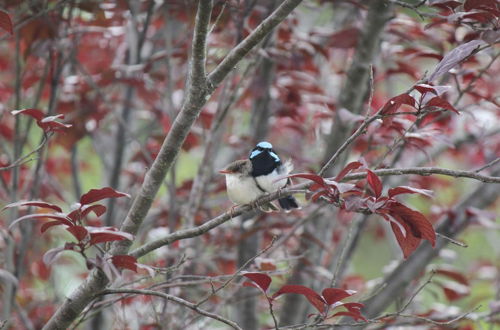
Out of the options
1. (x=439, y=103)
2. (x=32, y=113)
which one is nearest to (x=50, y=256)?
(x=32, y=113)

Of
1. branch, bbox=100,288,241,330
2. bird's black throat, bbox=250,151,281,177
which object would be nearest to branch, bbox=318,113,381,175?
branch, bbox=100,288,241,330

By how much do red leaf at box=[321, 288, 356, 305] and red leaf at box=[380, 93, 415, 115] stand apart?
0.51 metres

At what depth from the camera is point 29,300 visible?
3.47 m

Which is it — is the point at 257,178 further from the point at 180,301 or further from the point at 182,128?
the point at 180,301

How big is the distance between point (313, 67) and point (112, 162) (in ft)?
4.54

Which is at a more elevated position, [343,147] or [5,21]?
[5,21]

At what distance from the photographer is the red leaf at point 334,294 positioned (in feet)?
5.23

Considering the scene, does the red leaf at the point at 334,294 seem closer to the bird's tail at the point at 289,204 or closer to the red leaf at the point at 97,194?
the red leaf at the point at 97,194

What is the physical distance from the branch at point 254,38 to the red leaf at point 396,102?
1.20 feet

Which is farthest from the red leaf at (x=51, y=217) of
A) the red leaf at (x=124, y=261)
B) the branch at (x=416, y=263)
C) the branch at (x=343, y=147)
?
the branch at (x=416, y=263)

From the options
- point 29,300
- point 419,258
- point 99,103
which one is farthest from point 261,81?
point 29,300

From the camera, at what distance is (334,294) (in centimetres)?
161

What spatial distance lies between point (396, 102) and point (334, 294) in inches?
21.7

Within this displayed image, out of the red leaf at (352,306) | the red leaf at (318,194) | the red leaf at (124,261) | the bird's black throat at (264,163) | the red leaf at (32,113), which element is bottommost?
the bird's black throat at (264,163)
